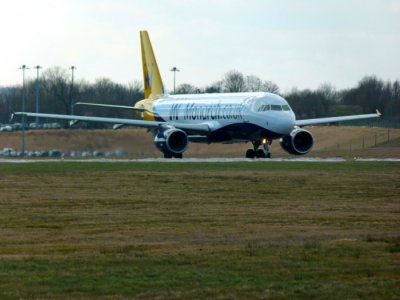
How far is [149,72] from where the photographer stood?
6912cm

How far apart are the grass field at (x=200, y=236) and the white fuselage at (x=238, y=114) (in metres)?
15.8

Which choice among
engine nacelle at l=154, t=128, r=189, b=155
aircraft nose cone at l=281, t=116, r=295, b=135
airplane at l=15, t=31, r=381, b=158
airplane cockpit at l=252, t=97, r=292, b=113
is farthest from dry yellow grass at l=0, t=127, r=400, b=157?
engine nacelle at l=154, t=128, r=189, b=155

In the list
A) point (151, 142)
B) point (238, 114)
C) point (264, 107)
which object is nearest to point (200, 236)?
point (264, 107)

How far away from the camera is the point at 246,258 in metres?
18.9

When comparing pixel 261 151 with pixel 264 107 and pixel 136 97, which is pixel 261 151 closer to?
pixel 264 107

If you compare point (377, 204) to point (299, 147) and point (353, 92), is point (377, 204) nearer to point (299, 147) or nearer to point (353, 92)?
point (299, 147)

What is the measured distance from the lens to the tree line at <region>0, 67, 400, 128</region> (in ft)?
362

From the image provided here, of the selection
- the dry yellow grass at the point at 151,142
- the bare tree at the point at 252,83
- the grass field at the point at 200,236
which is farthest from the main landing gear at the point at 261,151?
the bare tree at the point at 252,83

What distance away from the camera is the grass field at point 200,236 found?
16.3 m

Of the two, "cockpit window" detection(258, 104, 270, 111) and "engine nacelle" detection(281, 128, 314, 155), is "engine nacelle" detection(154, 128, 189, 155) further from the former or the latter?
"engine nacelle" detection(281, 128, 314, 155)

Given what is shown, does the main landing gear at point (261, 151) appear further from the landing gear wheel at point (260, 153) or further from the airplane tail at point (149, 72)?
the airplane tail at point (149, 72)

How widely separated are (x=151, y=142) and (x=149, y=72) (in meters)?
4.82

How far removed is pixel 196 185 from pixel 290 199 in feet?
18.3

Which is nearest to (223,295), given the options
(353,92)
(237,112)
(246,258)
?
(246,258)
